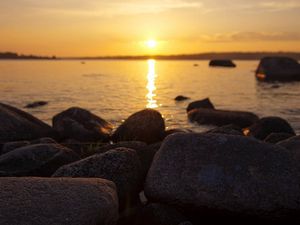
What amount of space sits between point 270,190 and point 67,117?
1063 centimetres

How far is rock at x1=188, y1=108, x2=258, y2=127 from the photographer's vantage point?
782 inches

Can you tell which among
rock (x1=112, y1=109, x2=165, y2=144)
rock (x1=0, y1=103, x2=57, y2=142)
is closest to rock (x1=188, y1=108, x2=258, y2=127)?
rock (x1=112, y1=109, x2=165, y2=144)

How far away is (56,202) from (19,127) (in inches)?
326

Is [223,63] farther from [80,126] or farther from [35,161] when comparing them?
[35,161]

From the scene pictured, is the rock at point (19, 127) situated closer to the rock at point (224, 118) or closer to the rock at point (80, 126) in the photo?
the rock at point (80, 126)

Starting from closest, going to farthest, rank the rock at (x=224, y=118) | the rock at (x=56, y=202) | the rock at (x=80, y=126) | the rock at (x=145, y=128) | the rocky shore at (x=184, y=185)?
the rock at (x=56, y=202), the rocky shore at (x=184, y=185), the rock at (x=145, y=128), the rock at (x=80, y=126), the rock at (x=224, y=118)

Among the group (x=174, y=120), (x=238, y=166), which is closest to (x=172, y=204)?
(x=238, y=166)

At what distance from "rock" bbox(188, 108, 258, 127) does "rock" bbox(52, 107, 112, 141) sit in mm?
5757

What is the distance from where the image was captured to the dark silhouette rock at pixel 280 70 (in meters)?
75.1

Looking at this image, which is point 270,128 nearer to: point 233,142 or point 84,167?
point 233,142

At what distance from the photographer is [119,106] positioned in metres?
30.5

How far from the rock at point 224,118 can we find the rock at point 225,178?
42.3 ft

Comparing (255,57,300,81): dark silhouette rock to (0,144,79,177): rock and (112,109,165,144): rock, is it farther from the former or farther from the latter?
(0,144,79,177): rock

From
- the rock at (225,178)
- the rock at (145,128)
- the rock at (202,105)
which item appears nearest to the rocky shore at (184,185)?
the rock at (225,178)
